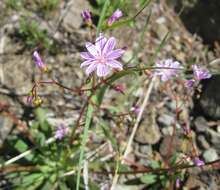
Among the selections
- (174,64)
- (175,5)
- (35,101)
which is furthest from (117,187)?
(175,5)

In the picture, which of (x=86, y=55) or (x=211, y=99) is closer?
(x=86, y=55)

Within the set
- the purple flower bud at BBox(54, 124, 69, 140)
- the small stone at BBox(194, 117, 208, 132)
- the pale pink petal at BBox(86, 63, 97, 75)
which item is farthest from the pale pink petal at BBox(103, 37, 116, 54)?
the small stone at BBox(194, 117, 208, 132)

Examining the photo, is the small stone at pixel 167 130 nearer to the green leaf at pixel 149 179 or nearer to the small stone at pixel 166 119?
the small stone at pixel 166 119

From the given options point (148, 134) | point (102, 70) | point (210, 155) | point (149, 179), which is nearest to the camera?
point (102, 70)

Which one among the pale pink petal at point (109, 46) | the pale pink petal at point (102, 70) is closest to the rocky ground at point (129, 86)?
the pale pink petal at point (109, 46)

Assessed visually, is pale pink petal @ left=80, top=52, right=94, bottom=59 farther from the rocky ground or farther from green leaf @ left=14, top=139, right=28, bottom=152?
green leaf @ left=14, top=139, right=28, bottom=152

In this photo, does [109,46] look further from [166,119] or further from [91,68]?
[166,119]

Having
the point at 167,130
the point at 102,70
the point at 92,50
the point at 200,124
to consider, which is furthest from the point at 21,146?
the point at 200,124

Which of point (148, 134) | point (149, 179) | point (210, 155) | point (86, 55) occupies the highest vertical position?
point (86, 55)
